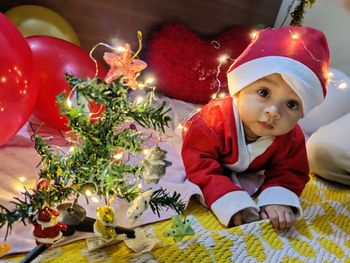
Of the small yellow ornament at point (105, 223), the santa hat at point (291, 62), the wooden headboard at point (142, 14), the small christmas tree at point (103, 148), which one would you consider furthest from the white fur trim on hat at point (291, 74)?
the wooden headboard at point (142, 14)

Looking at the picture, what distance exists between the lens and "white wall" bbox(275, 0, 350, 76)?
1802 millimetres

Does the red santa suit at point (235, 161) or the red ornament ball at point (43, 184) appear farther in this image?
the red santa suit at point (235, 161)

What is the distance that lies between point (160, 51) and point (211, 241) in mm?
937

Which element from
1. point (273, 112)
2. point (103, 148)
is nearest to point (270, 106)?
point (273, 112)

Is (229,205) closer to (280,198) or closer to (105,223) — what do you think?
(280,198)

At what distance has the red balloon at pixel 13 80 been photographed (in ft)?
2.73

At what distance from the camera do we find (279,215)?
959 mm

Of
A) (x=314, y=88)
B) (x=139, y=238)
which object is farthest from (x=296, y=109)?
(x=139, y=238)

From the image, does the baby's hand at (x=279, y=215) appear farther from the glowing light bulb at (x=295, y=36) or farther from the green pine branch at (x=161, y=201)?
the glowing light bulb at (x=295, y=36)

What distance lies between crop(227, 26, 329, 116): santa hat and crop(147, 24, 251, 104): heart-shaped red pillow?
1.86ft

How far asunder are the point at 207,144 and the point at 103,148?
42cm

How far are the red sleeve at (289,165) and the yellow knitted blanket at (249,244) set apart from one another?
0.07 meters

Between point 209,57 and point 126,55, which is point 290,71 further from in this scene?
point 209,57

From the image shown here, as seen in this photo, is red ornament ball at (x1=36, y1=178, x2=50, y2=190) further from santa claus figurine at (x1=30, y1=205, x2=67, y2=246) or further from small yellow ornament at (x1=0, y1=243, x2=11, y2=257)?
small yellow ornament at (x1=0, y1=243, x2=11, y2=257)
